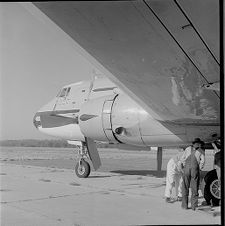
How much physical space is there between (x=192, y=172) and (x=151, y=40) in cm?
195

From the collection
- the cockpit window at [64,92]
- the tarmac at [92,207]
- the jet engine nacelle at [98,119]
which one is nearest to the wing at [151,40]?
the tarmac at [92,207]

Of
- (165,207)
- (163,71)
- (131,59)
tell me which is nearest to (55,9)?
(131,59)

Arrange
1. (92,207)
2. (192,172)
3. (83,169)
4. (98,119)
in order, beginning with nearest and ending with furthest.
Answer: (192,172) → (92,207) → (98,119) → (83,169)

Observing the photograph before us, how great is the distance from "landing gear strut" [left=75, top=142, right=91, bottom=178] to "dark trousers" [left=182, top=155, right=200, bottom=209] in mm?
3977

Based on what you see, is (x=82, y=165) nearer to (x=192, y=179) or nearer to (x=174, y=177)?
(x=174, y=177)

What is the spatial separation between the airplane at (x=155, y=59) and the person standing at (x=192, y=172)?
0.68 m

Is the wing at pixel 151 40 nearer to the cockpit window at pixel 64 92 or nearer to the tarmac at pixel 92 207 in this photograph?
the tarmac at pixel 92 207

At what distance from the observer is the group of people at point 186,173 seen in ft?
15.4

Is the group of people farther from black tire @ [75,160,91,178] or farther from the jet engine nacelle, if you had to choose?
black tire @ [75,160,91,178]

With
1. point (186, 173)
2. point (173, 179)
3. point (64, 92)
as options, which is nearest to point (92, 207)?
point (173, 179)

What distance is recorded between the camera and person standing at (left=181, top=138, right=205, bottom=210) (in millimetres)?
4664

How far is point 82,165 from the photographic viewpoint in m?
8.62

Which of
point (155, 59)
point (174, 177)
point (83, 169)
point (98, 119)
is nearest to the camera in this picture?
point (155, 59)

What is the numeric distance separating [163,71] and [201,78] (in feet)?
1.44
